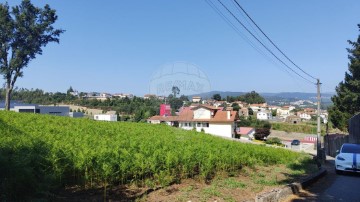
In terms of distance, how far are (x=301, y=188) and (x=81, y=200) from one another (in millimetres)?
7762

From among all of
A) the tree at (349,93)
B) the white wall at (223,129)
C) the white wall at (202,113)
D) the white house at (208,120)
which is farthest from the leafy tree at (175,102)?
the tree at (349,93)

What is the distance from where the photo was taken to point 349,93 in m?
48.9

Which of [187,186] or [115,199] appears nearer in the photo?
[115,199]

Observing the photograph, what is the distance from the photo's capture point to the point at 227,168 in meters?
11.0

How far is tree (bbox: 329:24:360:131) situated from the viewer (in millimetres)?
47531

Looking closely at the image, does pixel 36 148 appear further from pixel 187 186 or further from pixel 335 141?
pixel 335 141

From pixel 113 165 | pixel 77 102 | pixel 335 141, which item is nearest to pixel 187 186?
pixel 113 165

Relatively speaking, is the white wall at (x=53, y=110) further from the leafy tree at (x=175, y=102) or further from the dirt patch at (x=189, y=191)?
the dirt patch at (x=189, y=191)

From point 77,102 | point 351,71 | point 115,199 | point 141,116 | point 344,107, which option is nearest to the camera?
point 115,199

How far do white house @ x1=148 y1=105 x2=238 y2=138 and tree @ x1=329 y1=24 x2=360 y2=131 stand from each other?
1875 centimetres

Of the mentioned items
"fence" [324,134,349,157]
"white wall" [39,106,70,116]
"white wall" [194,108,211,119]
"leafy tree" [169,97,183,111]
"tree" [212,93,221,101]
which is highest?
"tree" [212,93,221,101]

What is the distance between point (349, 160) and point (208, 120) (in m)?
44.3

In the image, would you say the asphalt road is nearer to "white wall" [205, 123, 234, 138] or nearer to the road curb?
the road curb

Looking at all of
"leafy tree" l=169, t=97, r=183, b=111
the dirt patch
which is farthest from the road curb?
"leafy tree" l=169, t=97, r=183, b=111
